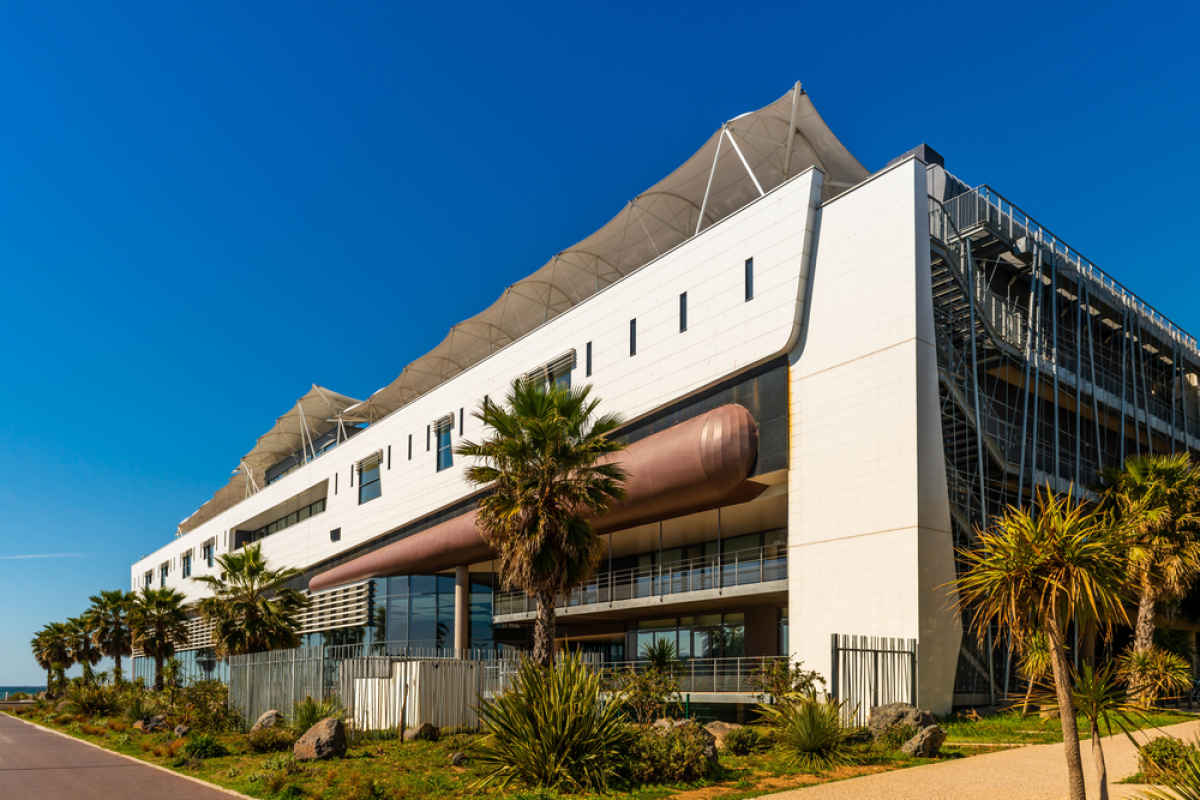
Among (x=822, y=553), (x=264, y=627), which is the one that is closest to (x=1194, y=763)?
(x=822, y=553)

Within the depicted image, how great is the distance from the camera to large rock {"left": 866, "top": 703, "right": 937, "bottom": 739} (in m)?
18.0

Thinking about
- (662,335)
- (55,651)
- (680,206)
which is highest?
(680,206)

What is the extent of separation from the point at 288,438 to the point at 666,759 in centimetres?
6134

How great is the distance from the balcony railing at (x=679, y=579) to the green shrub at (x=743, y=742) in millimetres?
5755

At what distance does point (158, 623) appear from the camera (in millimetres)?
A: 54625

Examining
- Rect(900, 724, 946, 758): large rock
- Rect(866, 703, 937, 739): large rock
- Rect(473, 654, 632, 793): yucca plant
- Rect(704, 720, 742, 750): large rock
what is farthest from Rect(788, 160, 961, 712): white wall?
Rect(473, 654, 632, 793): yucca plant

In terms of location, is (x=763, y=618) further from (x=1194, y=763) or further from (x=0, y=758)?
(x=1194, y=763)

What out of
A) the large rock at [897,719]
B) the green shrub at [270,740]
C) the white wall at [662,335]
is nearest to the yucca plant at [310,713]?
the green shrub at [270,740]

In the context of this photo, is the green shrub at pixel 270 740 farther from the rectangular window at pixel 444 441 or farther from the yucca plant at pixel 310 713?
the rectangular window at pixel 444 441

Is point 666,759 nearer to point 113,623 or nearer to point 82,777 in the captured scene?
point 82,777

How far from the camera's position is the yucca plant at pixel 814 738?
51.3 feet

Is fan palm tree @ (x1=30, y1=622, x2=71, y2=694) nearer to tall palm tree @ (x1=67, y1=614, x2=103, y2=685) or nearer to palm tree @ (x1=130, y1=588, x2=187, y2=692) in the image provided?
tall palm tree @ (x1=67, y1=614, x2=103, y2=685)

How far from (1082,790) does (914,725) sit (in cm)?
978

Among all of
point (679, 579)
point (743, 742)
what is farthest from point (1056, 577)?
point (679, 579)
